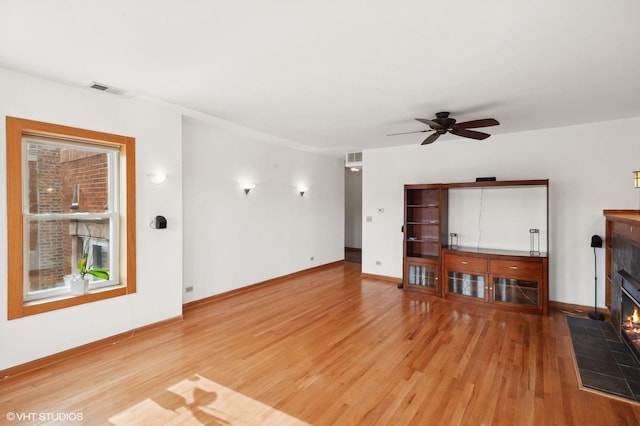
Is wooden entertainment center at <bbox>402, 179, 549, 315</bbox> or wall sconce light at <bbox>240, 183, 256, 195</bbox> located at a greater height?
wall sconce light at <bbox>240, 183, 256, 195</bbox>

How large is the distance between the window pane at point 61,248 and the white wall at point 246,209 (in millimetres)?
1179

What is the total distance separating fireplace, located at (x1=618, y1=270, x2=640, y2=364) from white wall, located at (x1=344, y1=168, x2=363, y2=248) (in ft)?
22.6

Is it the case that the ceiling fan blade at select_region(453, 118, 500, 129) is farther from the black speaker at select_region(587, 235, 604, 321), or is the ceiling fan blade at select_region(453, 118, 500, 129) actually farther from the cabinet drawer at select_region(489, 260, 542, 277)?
the black speaker at select_region(587, 235, 604, 321)

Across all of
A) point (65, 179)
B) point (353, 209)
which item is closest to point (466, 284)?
point (353, 209)

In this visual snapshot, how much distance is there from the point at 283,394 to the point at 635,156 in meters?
5.51

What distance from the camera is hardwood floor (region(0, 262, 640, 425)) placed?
2322 mm

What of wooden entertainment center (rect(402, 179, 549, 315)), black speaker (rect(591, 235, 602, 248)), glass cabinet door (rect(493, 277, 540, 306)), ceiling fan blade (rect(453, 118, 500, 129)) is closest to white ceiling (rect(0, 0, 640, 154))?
ceiling fan blade (rect(453, 118, 500, 129))

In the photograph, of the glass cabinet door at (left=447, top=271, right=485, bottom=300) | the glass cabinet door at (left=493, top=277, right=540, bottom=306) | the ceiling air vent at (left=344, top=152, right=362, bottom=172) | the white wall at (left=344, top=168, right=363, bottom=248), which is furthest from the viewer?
the white wall at (left=344, top=168, right=363, bottom=248)

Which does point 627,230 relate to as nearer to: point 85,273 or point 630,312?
point 630,312

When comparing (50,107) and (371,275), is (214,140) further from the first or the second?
(371,275)

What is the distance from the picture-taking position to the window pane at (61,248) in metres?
3.12

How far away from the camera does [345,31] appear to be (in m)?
2.20

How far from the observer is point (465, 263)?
16.4 ft

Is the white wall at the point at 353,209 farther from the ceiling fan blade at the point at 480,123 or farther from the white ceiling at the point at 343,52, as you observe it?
the ceiling fan blade at the point at 480,123
